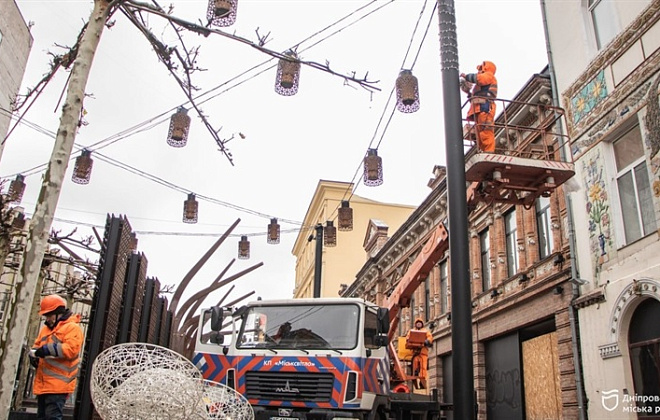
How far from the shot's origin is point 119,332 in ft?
32.9

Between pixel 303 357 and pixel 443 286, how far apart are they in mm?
14165

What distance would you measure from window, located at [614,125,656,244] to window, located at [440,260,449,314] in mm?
10359

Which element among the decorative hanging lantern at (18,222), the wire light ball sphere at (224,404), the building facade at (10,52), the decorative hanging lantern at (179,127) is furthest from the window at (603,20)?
the building facade at (10,52)

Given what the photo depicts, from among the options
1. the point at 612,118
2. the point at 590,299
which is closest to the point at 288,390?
the point at 590,299

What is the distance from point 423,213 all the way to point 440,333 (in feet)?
15.0

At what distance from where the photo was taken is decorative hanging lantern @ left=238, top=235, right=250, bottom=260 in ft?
60.4

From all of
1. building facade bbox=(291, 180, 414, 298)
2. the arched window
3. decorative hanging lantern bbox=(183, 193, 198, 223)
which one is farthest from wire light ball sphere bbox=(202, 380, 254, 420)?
building facade bbox=(291, 180, 414, 298)

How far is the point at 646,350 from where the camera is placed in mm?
10445

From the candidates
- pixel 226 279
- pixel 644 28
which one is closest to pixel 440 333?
pixel 226 279

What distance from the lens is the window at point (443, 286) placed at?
70.7 ft

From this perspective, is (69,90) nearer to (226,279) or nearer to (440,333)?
(226,279)

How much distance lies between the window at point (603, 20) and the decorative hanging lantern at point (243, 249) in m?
11.4

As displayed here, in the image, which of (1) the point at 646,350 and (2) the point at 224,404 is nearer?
(2) the point at 224,404

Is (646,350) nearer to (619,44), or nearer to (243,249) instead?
(619,44)
